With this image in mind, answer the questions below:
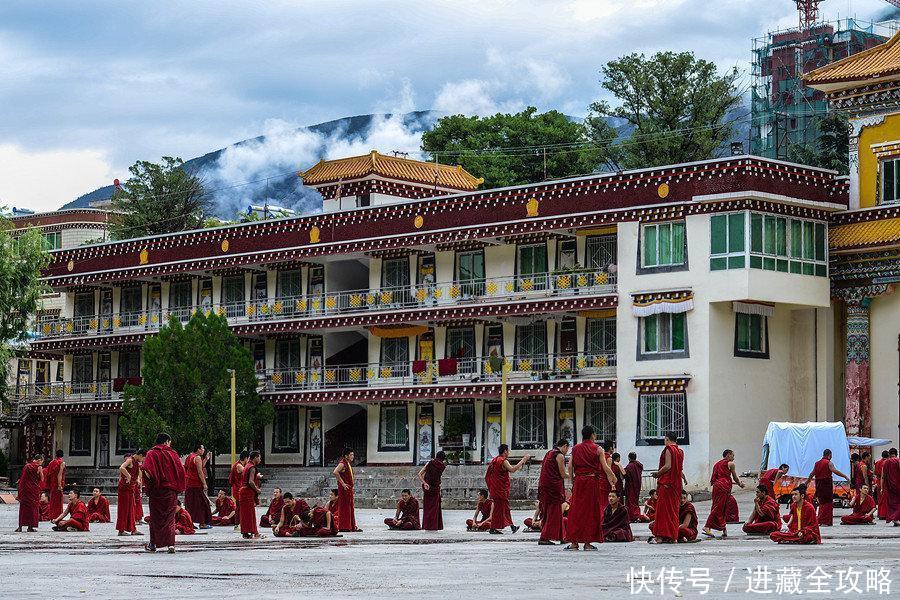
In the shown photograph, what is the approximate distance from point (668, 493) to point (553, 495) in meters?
1.82

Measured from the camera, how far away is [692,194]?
50.7m

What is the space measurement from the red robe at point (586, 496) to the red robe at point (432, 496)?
7.86m

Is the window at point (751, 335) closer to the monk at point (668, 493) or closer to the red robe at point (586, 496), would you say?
the monk at point (668, 493)

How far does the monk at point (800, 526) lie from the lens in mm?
26672

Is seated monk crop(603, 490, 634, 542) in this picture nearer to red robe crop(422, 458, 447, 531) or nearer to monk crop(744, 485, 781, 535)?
monk crop(744, 485, 781, 535)

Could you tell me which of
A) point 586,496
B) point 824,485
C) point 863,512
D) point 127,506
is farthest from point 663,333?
point 586,496

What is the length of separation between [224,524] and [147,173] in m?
55.3

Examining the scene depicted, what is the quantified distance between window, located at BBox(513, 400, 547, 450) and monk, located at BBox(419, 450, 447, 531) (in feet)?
68.9

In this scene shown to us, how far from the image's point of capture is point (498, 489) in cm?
3262

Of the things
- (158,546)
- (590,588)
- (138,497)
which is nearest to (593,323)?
(138,497)

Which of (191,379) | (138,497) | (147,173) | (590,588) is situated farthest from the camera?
(147,173)

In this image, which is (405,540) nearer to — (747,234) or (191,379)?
(747,234)

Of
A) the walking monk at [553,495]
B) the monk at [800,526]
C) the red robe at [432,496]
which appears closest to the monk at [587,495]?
the walking monk at [553,495]

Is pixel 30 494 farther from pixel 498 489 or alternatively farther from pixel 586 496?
pixel 586 496
